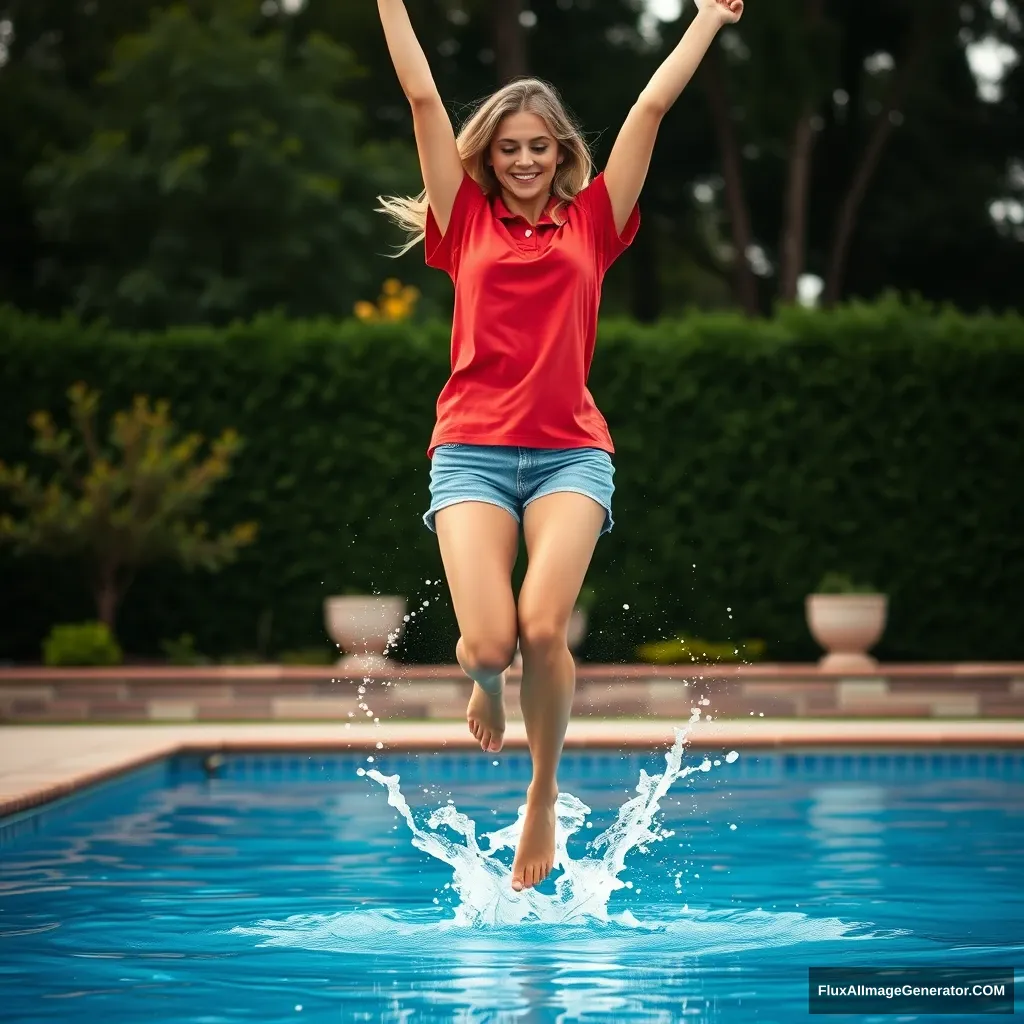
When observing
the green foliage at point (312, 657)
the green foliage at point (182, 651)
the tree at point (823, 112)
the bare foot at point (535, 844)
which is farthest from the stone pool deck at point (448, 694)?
the tree at point (823, 112)

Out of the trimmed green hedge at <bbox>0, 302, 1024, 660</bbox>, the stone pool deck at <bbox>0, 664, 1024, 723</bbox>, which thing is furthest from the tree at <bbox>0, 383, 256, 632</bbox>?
the stone pool deck at <bbox>0, 664, 1024, 723</bbox>

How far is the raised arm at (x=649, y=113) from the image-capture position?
475cm

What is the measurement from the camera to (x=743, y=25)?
2112cm

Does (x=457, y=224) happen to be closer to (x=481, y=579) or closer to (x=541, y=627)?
(x=481, y=579)

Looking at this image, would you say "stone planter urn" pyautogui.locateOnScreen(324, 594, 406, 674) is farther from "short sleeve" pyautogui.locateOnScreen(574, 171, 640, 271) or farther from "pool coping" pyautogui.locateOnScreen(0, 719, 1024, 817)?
"short sleeve" pyautogui.locateOnScreen(574, 171, 640, 271)

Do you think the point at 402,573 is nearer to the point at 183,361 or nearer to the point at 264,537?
the point at 264,537

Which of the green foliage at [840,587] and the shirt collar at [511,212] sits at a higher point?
the green foliage at [840,587]

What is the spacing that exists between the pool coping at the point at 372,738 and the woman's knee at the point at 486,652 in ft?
12.4

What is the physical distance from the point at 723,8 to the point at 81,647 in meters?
8.82

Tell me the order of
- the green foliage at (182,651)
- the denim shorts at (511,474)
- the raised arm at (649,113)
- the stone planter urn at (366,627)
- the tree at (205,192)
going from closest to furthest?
the denim shorts at (511,474) → the raised arm at (649,113) → the stone planter urn at (366,627) → the green foliage at (182,651) → the tree at (205,192)

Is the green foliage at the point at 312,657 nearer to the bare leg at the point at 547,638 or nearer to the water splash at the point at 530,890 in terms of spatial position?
the water splash at the point at 530,890

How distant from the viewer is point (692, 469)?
1328 cm

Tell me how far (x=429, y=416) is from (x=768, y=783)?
490 centimetres

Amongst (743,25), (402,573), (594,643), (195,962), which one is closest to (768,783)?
(594,643)
